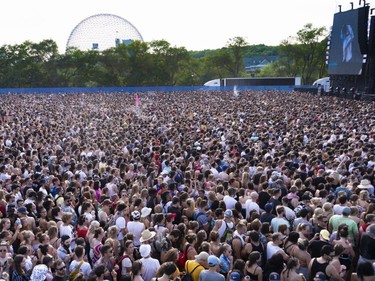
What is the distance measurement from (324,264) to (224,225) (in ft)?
5.77

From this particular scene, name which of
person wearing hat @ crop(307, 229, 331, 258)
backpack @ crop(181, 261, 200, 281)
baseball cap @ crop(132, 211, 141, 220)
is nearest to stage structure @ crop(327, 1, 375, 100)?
person wearing hat @ crop(307, 229, 331, 258)

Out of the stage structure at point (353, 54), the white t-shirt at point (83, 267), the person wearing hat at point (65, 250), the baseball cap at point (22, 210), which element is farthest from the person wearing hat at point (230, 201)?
the stage structure at point (353, 54)

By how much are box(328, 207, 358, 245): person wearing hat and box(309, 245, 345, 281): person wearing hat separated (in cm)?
112

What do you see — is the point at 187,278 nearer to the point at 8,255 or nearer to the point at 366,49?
the point at 8,255

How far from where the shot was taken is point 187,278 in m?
5.49

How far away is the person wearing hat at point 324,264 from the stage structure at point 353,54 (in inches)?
1151

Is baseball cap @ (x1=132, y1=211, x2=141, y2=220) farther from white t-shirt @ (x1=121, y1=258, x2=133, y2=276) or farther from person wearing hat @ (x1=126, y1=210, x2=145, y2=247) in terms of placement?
white t-shirt @ (x1=121, y1=258, x2=133, y2=276)

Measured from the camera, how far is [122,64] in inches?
3177

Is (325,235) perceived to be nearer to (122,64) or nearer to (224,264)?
(224,264)

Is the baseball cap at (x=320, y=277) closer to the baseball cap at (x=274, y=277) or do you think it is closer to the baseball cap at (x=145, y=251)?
the baseball cap at (x=274, y=277)

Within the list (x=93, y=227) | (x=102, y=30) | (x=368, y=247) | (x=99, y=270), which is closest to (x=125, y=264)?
(x=99, y=270)

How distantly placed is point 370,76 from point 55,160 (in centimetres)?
2889

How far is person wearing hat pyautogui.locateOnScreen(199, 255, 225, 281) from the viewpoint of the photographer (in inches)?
207

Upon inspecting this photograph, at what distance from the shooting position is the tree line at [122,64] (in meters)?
77.7
